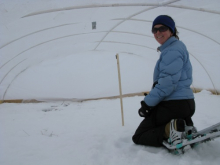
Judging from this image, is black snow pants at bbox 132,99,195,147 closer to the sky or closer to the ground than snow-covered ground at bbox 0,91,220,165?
closer to the sky

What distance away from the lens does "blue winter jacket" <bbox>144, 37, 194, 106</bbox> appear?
2309 millimetres

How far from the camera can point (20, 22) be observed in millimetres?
4684

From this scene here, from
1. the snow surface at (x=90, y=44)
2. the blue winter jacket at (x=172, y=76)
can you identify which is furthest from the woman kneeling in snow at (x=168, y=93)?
the snow surface at (x=90, y=44)

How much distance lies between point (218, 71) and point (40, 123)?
745 cm

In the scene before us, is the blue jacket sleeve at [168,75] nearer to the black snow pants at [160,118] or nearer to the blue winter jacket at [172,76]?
the blue winter jacket at [172,76]

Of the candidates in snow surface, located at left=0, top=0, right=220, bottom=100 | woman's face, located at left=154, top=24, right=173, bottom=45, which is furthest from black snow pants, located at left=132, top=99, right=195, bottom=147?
snow surface, located at left=0, top=0, right=220, bottom=100

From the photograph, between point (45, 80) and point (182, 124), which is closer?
point (182, 124)

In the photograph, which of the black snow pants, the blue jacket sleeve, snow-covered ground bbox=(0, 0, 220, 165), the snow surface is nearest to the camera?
the blue jacket sleeve

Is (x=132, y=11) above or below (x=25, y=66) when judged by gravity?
above

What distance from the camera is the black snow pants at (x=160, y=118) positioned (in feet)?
8.03

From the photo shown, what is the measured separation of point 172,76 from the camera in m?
2.31

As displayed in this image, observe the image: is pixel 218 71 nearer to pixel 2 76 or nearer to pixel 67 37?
Answer: pixel 67 37

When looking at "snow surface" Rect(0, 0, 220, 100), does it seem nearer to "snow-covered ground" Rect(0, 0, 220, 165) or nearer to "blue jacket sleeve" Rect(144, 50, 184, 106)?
"snow-covered ground" Rect(0, 0, 220, 165)

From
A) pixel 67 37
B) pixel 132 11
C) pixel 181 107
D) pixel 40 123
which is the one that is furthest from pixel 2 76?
pixel 181 107
